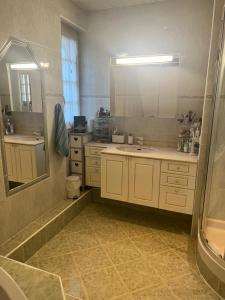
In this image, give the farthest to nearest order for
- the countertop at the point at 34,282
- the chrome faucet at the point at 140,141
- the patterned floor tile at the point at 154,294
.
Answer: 1. the chrome faucet at the point at 140,141
2. the patterned floor tile at the point at 154,294
3. the countertop at the point at 34,282

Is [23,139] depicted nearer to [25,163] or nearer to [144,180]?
[25,163]

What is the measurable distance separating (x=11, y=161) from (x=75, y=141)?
42.1 inches

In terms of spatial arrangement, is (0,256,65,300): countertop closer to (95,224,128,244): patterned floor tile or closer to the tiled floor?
the tiled floor

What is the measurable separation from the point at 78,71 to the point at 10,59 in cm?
133

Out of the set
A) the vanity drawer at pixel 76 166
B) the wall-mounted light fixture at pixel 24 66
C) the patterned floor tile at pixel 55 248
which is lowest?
the patterned floor tile at pixel 55 248

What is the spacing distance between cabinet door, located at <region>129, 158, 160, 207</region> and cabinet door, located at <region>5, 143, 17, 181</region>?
4.01ft

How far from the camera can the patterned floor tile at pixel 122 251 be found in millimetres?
2113

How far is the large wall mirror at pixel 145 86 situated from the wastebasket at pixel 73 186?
102 centimetres

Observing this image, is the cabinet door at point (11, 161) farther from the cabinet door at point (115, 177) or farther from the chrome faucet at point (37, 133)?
the cabinet door at point (115, 177)

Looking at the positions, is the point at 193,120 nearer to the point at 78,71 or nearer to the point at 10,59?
the point at 78,71

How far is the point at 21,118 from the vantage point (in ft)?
7.06

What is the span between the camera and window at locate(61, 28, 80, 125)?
115 inches

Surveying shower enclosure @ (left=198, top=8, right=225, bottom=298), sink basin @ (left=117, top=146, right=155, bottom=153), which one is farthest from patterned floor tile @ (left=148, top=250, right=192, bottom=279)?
sink basin @ (left=117, top=146, right=155, bottom=153)

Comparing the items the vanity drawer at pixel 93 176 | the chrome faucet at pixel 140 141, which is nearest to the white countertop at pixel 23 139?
the vanity drawer at pixel 93 176
